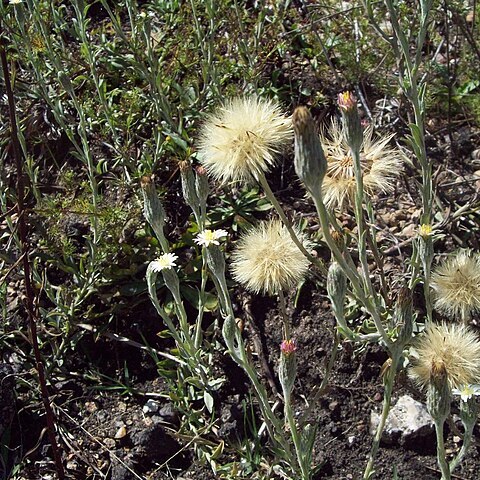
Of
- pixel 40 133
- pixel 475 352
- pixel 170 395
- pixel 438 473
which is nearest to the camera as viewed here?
pixel 475 352

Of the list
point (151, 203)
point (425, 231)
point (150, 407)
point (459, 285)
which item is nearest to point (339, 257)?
point (425, 231)

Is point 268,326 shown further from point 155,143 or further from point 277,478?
point 155,143

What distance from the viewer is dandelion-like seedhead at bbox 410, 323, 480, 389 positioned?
2262mm

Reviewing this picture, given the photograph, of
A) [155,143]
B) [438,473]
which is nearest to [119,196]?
[155,143]

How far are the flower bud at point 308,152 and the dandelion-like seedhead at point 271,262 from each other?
0.77 m

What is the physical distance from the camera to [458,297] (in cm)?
254

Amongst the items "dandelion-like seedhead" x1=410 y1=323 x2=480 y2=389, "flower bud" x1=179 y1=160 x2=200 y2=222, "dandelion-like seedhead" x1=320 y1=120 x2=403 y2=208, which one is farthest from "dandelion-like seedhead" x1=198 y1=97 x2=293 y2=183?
"dandelion-like seedhead" x1=410 y1=323 x2=480 y2=389

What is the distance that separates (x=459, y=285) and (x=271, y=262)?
662 mm

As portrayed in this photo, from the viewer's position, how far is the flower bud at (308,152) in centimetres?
172

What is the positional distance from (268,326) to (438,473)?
3.04 ft

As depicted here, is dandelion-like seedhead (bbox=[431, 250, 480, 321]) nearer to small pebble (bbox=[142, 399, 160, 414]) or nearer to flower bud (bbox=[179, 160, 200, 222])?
flower bud (bbox=[179, 160, 200, 222])

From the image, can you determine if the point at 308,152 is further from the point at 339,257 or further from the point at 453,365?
the point at 453,365

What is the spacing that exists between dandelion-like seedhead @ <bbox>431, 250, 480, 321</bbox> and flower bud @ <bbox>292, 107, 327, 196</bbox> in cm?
100

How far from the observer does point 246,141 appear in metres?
2.34
